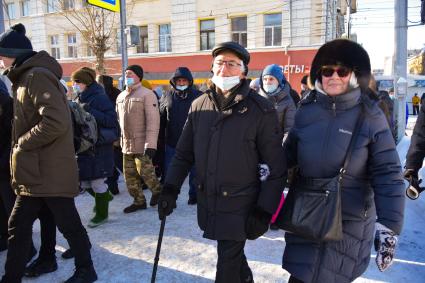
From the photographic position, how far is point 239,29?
1920cm

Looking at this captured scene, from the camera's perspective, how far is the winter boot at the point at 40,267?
10.5 ft

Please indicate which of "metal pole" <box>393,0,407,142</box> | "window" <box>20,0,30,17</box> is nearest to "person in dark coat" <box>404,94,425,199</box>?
"metal pole" <box>393,0,407,142</box>

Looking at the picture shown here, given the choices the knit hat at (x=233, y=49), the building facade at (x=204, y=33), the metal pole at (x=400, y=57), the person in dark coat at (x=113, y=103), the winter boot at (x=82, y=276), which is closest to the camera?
the knit hat at (x=233, y=49)

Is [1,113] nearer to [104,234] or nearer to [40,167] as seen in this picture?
Result: [40,167]

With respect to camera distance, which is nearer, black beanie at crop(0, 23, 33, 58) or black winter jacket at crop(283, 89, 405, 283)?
black winter jacket at crop(283, 89, 405, 283)

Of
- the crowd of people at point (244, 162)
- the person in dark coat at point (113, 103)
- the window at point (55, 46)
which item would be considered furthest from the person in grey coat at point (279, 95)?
the window at point (55, 46)

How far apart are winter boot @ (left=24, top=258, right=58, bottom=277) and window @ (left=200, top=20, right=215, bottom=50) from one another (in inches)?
687

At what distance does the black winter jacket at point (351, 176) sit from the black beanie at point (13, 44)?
2160mm

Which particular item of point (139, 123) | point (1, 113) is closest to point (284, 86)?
point (139, 123)

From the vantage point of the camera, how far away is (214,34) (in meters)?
19.7

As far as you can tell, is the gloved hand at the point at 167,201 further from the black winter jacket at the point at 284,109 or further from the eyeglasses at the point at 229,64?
the black winter jacket at the point at 284,109

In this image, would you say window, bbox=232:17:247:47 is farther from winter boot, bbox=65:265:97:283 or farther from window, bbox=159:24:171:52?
winter boot, bbox=65:265:97:283

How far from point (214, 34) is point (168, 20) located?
112 inches

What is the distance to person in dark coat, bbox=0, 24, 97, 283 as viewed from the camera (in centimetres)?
261
